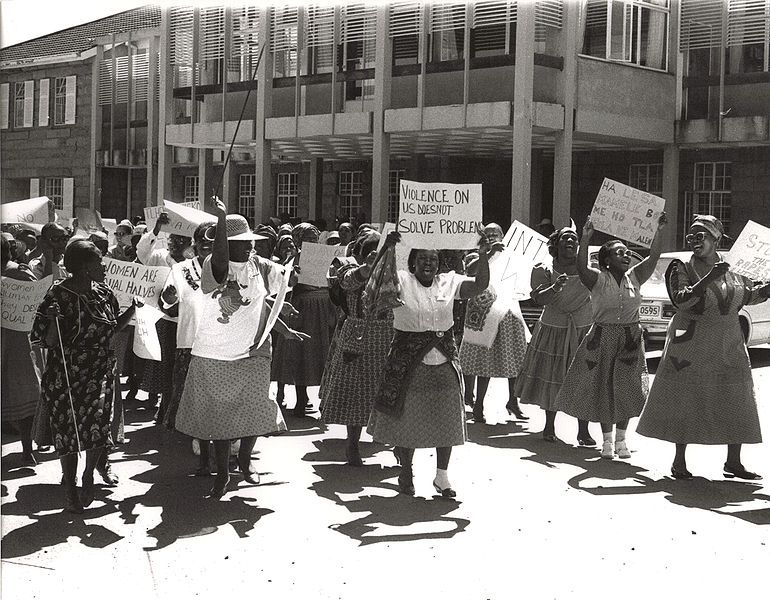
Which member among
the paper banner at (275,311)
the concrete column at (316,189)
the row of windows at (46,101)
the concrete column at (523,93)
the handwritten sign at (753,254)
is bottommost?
the paper banner at (275,311)

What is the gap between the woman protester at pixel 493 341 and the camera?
34.4ft

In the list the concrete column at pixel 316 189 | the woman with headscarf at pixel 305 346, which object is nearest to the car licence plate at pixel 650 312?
the woman with headscarf at pixel 305 346

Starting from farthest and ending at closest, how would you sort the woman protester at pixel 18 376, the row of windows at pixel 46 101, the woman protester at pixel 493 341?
the row of windows at pixel 46 101, the woman protester at pixel 493 341, the woman protester at pixel 18 376

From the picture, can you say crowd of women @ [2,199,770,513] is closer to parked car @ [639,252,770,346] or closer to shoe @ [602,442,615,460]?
shoe @ [602,442,615,460]

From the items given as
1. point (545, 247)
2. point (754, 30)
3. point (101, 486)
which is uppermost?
point (754, 30)

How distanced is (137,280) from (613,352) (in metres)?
3.49

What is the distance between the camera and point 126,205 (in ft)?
121

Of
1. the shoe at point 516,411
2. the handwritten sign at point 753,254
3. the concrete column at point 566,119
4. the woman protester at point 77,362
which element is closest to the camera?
the woman protester at point 77,362

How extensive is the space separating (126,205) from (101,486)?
1194 inches

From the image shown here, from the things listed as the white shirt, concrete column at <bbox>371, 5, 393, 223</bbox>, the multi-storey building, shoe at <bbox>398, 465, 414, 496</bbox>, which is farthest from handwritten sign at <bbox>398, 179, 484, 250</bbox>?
concrete column at <bbox>371, 5, 393, 223</bbox>

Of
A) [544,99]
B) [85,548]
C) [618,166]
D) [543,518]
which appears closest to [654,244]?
[543,518]

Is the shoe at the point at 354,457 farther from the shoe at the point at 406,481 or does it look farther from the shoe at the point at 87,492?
the shoe at the point at 87,492

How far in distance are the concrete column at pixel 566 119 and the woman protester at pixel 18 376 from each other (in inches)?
559

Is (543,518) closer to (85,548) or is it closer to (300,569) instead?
(300,569)
